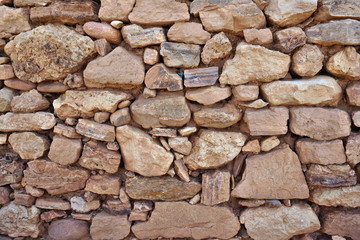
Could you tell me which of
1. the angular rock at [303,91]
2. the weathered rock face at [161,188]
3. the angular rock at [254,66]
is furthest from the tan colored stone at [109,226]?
the angular rock at [303,91]

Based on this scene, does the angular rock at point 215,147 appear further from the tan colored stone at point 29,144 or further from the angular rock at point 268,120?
the tan colored stone at point 29,144

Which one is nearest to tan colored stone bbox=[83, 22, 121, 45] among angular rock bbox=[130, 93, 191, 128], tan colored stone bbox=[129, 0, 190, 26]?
tan colored stone bbox=[129, 0, 190, 26]

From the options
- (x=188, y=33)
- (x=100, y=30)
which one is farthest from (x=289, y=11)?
(x=100, y=30)

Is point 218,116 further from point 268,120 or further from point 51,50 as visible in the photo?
point 51,50

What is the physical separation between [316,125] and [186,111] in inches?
32.8

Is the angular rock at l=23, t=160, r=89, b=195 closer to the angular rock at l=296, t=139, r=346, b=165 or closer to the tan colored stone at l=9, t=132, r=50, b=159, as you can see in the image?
the tan colored stone at l=9, t=132, r=50, b=159

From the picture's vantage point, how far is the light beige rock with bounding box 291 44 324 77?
1.55 meters

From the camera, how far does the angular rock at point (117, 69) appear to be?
1613 millimetres

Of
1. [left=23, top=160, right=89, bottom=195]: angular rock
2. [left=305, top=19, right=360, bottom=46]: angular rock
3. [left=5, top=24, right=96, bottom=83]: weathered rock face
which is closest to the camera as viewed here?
[left=305, top=19, right=360, bottom=46]: angular rock

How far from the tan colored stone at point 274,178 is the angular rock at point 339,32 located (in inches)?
28.1

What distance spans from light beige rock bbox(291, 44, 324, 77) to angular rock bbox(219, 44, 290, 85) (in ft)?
0.19

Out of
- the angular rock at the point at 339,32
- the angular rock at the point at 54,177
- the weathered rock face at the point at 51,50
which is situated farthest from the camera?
the angular rock at the point at 54,177

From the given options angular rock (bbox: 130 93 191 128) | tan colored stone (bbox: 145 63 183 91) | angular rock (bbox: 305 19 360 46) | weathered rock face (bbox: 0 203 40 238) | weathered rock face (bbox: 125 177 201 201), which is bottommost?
weathered rock face (bbox: 0 203 40 238)

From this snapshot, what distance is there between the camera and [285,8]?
5.04 ft
